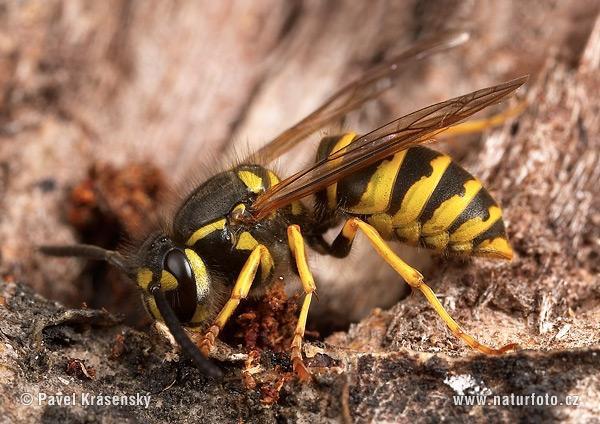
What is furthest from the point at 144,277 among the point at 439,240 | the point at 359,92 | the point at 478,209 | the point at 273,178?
the point at 359,92

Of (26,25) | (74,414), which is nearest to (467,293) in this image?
(74,414)

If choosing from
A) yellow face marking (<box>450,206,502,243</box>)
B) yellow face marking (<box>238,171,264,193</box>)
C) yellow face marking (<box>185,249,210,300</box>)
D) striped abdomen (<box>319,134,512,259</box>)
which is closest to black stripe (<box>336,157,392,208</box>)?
striped abdomen (<box>319,134,512,259</box>)

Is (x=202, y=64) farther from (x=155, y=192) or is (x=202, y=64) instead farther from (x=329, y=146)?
(x=329, y=146)

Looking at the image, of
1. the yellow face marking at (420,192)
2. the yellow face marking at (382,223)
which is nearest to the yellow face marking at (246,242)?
the yellow face marking at (382,223)

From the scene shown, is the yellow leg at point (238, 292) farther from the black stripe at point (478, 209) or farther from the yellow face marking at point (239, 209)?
the black stripe at point (478, 209)

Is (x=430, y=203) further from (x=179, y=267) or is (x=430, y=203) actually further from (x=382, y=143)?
(x=179, y=267)
